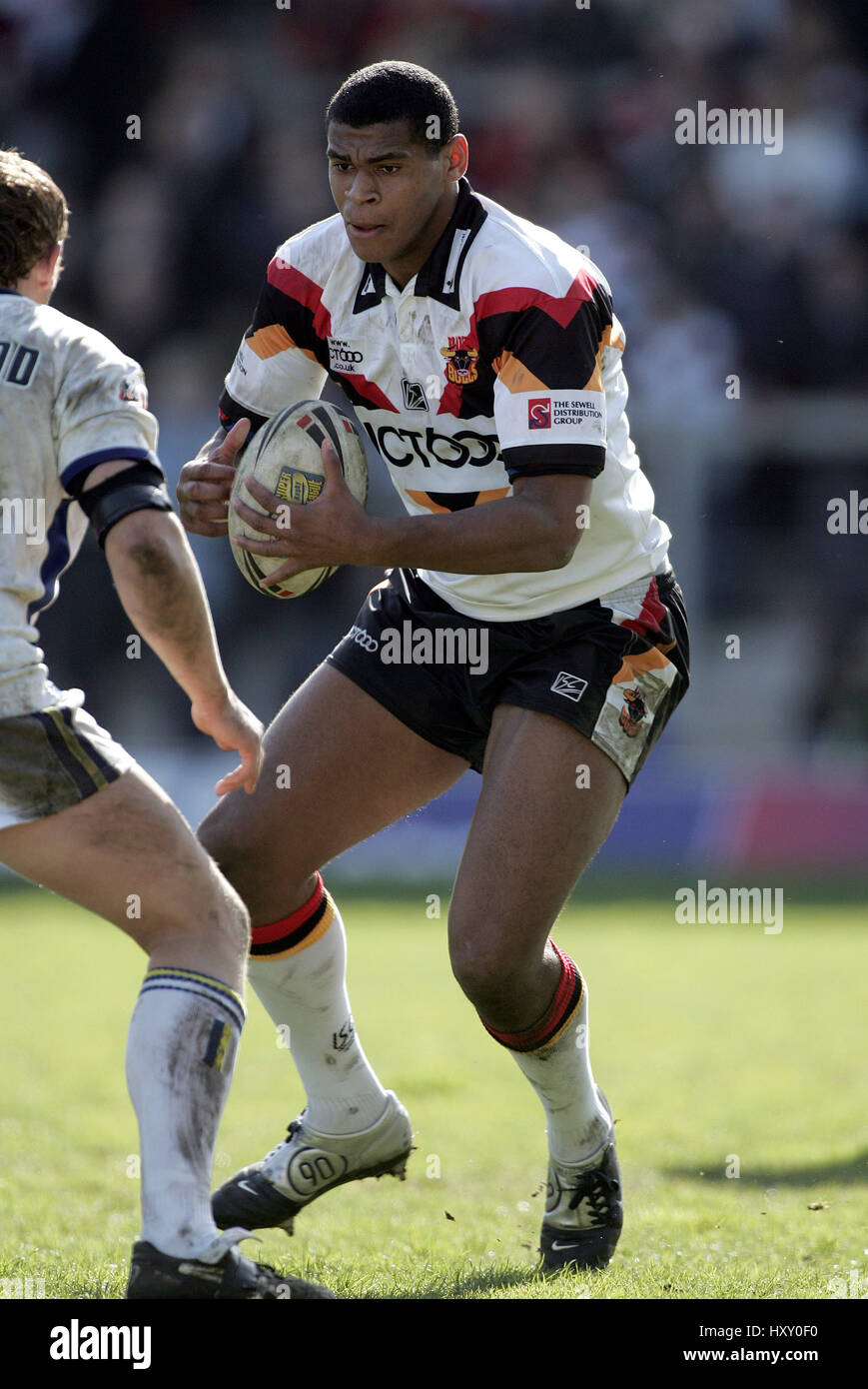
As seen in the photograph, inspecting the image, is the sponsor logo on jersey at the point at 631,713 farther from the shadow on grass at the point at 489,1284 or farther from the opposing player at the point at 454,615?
the shadow on grass at the point at 489,1284

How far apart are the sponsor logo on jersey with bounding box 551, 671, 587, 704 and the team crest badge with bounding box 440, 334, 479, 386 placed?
2.46 feet

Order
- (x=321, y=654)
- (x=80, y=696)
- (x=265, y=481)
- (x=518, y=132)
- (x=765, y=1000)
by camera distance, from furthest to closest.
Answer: (x=518, y=132)
(x=321, y=654)
(x=765, y=1000)
(x=265, y=481)
(x=80, y=696)

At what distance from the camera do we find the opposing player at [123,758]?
3023 millimetres

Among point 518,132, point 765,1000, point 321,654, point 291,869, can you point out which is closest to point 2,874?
point 321,654

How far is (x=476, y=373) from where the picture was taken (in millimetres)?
3877

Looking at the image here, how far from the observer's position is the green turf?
12.8 ft

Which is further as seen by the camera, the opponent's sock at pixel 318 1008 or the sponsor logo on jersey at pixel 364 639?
the sponsor logo on jersey at pixel 364 639

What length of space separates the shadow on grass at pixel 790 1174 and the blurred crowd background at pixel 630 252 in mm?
6386

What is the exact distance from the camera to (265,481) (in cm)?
378

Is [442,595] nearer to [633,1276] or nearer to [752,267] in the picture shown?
[633,1276]

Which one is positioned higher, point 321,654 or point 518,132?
point 518,132

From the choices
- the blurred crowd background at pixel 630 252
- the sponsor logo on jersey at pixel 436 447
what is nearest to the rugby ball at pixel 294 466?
the sponsor logo on jersey at pixel 436 447

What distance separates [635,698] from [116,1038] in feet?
13.3

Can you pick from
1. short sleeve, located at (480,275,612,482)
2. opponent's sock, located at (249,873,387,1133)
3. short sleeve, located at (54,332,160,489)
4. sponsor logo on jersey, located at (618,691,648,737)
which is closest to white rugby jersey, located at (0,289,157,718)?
short sleeve, located at (54,332,160,489)
